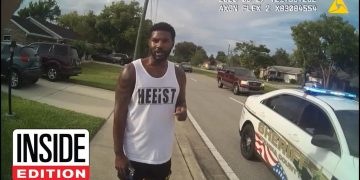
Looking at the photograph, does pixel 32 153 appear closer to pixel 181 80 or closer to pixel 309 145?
pixel 181 80

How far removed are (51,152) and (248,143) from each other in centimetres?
428

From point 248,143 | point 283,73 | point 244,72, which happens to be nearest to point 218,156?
point 248,143

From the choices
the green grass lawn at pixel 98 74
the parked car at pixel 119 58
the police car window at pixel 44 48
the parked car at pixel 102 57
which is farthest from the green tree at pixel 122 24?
the police car window at pixel 44 48

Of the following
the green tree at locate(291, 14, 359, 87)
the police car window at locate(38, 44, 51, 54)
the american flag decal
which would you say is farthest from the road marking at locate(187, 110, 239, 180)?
the police car window at locate(38, 44, 51, 54)

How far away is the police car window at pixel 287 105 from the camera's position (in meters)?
5.57

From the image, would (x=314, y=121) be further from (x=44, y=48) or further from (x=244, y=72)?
(x=244, y=72)

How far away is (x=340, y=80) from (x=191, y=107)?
8.39m

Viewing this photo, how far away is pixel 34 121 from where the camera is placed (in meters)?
5.88

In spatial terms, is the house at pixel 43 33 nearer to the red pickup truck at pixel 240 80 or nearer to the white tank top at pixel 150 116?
the white tank top at pixel 150 116

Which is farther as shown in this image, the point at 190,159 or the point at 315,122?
the point at 190,159

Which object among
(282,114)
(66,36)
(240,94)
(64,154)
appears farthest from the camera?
(240,94)

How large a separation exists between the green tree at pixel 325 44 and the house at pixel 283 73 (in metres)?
1.78

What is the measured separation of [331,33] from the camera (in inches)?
213

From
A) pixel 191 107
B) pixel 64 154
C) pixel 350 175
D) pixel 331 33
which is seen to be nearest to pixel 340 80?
pixel 331 33
